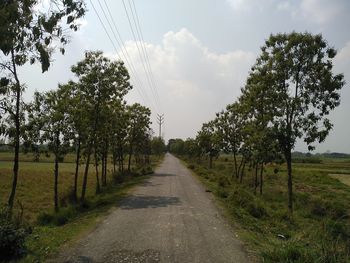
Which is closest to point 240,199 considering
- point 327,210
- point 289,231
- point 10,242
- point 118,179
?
point 289,231

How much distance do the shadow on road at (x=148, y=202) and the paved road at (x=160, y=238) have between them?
0.82ft

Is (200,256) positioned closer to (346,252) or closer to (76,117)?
(346,252)

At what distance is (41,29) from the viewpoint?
323 inches

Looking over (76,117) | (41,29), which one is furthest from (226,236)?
(76,117)

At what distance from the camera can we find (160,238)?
10367mm

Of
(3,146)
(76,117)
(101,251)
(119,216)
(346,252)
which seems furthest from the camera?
(76,117)

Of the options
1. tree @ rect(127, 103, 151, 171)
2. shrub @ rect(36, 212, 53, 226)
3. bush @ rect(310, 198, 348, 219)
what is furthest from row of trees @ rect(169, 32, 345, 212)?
tree @ rect(127, 103, 151, 171)

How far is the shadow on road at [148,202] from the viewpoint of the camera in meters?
16.4

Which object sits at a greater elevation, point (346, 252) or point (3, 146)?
point (3, 146)

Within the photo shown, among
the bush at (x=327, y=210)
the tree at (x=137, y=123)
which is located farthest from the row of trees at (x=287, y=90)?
the tree at (x=137, y=123)

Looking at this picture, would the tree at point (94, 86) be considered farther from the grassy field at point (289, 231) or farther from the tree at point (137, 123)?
the tree at point (137, 123)

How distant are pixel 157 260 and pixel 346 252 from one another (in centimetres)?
417

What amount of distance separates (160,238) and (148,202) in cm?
736

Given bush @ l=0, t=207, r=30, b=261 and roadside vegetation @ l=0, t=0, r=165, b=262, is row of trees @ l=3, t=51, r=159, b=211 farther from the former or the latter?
bush @ l=0, t=207, r=30, b=261
